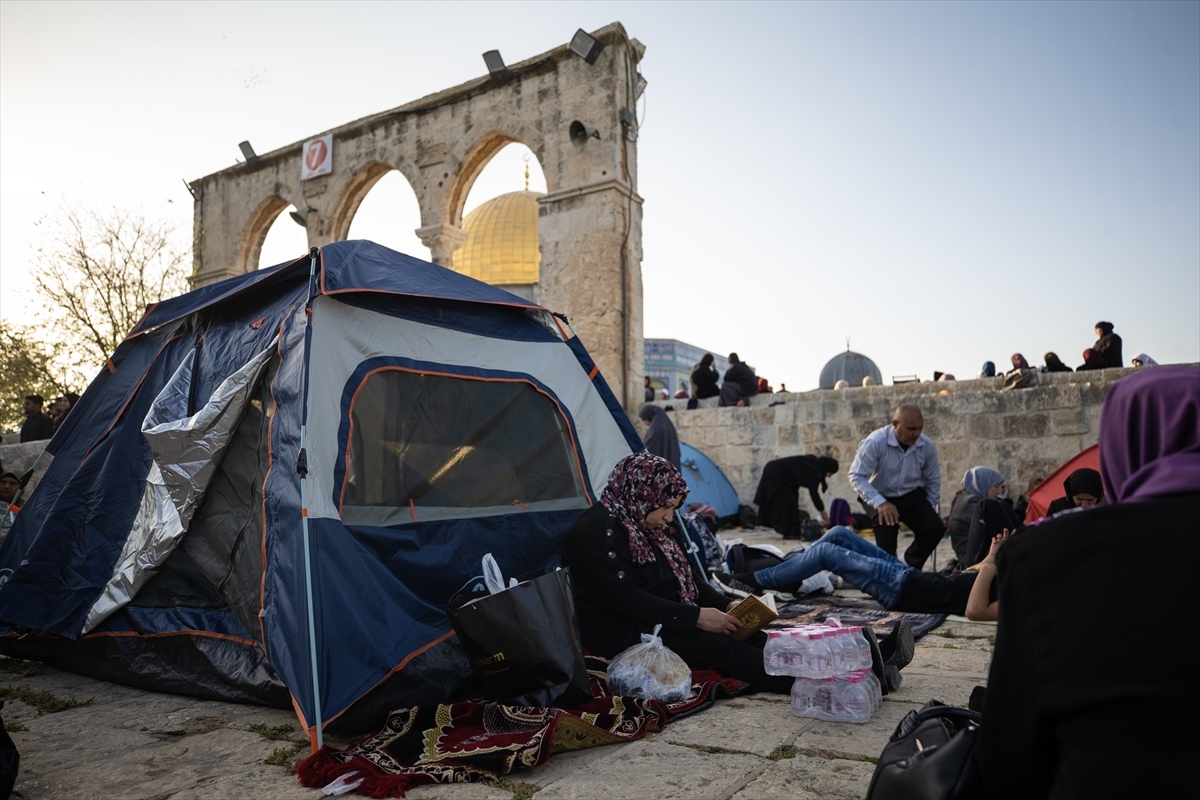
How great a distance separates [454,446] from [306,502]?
0.93 meters

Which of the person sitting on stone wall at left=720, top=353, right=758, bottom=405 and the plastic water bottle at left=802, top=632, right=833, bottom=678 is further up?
the person sitting on stone wall at left=720, top=353, right=758, bottom=405

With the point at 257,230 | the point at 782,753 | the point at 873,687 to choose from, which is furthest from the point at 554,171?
the point at 782,753

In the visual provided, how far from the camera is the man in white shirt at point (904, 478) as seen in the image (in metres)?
6.00

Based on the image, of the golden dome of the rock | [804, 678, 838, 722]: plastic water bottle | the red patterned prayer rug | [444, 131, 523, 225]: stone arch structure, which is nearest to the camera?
the red patterned prayer rug

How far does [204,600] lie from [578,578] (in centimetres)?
173

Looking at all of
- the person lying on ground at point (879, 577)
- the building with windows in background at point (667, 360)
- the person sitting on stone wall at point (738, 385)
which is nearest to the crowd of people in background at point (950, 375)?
the person sitting on stone wall at point (738, 385)

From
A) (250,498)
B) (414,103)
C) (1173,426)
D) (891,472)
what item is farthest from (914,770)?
(414,103)

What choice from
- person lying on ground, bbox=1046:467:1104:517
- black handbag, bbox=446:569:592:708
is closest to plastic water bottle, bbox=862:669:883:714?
black handbag, bbox=446:569:592:708

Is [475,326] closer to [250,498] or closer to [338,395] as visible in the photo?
[338,395]

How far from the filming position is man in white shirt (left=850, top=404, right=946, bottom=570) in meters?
6.00

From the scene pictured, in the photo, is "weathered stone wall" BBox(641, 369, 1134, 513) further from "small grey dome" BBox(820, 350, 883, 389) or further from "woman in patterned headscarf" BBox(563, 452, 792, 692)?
"small grey dome" BBox(820, 350, 883, 389)

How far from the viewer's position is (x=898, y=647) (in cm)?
352

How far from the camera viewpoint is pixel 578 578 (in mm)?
3592

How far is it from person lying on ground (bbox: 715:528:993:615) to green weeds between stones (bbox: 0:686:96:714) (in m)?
3.55
